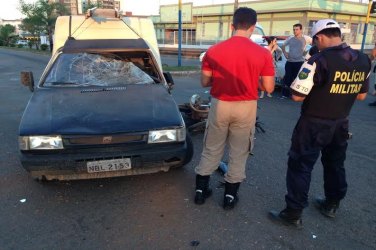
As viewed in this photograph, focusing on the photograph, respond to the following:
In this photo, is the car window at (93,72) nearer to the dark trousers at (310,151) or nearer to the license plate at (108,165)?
the license plate at (108,165)

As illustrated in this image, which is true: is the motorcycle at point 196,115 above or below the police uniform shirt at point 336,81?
below

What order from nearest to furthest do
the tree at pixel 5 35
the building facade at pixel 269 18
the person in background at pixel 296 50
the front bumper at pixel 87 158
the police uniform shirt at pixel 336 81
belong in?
1. the police uniform shirt at pixel 336 81
2. the front bumper at pixel 87 158
3. the person in background at pixel 296 50
4. the building facade at pixel 269 18
5. the tree at pixel 5 35

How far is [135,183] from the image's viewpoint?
12.8 ft

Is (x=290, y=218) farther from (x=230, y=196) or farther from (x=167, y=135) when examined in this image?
(x=167, y=135)

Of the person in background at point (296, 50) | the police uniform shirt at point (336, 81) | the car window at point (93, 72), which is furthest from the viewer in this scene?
the person in background at point (296, 50)

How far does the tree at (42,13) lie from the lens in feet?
113

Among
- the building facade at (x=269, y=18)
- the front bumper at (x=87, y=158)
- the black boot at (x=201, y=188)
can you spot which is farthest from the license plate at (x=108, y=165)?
the building facade at (x=269, y=18)

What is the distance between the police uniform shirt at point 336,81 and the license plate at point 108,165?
5.82ft

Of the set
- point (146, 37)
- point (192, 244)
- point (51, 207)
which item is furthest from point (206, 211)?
point (146, 37)

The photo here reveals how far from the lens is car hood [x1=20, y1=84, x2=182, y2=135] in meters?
3.35

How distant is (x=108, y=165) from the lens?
3271 mm

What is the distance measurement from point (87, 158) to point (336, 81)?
2354 millimetres

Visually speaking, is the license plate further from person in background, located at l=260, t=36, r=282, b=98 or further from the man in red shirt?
person in background, located at l=260, t=36, r=282, b=98

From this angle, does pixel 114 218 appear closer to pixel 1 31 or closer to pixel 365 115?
pixel 365 115
